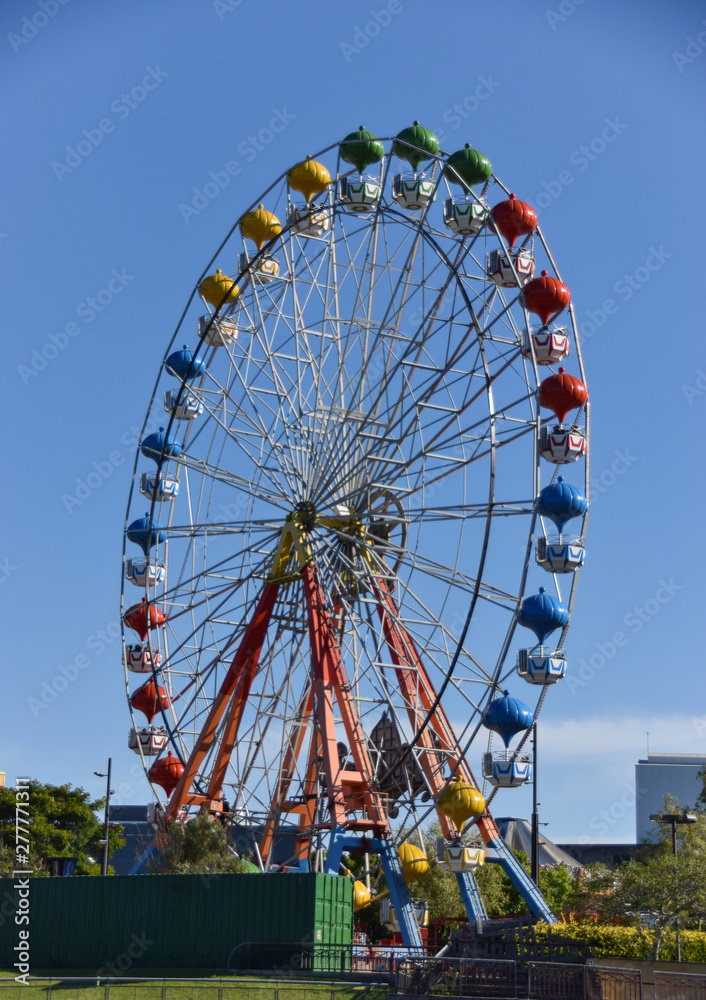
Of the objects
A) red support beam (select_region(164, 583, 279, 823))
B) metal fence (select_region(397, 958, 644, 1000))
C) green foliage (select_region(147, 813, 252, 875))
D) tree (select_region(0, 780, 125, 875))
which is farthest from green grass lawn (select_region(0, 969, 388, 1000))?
tree (select_region(0, 780, 125, 875))

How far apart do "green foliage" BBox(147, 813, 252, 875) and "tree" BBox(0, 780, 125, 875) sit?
26662 millimetres

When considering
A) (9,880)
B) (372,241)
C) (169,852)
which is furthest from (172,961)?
(372,241)

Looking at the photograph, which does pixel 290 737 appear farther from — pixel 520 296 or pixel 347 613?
pixel 520 296

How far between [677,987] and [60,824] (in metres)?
43.4

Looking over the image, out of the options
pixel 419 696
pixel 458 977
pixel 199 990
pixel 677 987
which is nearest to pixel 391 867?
pixel 419 696

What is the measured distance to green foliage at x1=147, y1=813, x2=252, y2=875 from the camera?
31.8 m

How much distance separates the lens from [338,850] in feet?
100

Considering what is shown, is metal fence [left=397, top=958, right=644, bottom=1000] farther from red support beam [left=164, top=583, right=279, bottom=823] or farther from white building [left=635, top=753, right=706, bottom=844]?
white building [left=635, top=753, right=706, bottom=844]

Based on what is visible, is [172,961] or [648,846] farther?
[648,846]

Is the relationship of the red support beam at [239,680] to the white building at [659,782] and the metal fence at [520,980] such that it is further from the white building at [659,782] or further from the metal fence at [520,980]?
the white building at [659,782]

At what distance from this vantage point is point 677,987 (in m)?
22.8

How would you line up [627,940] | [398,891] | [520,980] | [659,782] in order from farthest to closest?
[659,782], [398,891], [627,940], [520,980]

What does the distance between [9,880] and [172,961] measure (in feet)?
22.9

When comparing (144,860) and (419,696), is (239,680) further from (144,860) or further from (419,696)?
(144,860)
